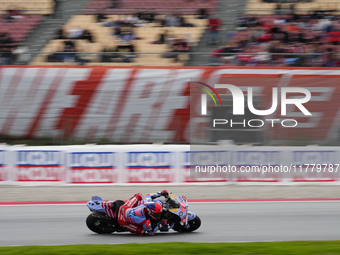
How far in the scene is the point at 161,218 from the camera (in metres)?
6.56

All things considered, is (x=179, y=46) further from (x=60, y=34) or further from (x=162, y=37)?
(x=60, y=34)

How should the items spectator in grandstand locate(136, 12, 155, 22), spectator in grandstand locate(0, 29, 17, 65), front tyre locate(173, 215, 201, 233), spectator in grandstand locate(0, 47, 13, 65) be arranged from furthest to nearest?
spectator in grandstand locate(136, 12, 155, 22) < spectator in grandstand locate(0, 29, 17, 65) < spectator in grandstand locate(0, 47, 13, 65) < front tyre locate(173, 215, 201, 233)

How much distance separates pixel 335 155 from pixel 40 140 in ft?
30.5

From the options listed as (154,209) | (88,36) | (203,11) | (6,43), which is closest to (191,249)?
(154,209)

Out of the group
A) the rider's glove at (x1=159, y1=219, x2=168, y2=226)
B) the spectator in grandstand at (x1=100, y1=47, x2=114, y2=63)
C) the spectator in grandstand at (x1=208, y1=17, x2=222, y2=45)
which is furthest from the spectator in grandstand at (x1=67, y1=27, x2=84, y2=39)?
the rider's glove at (x1=159, y1=219, x2=168, y2=226)

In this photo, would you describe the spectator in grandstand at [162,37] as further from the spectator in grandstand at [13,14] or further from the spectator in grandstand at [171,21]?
the spectator in grandstand at [13,14]

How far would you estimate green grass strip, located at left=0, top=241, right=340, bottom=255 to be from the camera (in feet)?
18.3

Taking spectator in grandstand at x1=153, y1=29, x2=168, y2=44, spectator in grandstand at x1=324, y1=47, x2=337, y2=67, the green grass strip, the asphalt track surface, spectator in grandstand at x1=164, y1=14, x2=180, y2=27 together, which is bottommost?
the asphalt track surface

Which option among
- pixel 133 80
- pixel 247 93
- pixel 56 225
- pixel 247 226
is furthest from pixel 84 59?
pixel 247 226

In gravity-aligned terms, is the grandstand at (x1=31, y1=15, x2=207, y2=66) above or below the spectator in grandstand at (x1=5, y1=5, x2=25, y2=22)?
below

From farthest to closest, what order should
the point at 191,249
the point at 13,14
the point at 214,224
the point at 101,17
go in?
the point at 13,14 < the point at 101,17 < the point at 214,224 < the point at 191,249

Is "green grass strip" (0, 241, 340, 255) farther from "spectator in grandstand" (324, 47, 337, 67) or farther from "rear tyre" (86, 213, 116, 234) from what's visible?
"spectator in grandstand" (324, 47, 337, 67)

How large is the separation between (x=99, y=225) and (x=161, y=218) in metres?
1.12

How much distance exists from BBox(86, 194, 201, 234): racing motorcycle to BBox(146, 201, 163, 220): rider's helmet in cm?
12
